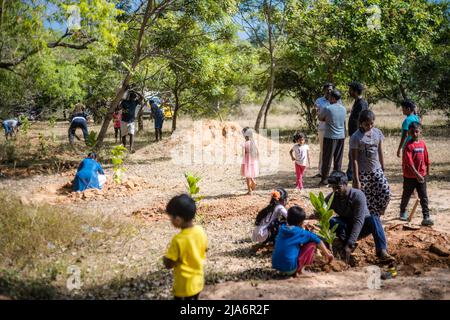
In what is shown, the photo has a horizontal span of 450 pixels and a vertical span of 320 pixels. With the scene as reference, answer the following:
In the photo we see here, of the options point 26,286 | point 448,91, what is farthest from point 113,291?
point 448,91

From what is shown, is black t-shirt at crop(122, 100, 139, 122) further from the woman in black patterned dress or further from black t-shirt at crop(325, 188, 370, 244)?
black t-shirt at crop(325, 188, 370, 244)

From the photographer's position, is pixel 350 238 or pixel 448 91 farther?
pixel 448 91

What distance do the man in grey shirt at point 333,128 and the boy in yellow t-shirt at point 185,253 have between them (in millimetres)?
5851

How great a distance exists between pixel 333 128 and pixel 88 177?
487 cm

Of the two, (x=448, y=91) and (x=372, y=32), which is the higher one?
(x=372, y=32)

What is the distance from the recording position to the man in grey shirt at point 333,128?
914 cm

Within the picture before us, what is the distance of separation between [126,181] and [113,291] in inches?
232

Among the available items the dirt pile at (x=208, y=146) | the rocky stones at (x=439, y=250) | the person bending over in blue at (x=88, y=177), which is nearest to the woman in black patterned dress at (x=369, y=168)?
the rocky stones at (x=439, y=250)

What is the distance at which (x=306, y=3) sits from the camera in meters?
18.4

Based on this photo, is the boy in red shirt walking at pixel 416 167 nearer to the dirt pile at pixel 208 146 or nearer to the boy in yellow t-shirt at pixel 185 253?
the boy in yellow t-shirt at pixel 185 253

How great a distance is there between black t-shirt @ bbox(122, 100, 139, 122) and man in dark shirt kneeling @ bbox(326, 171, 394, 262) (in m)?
10.1
